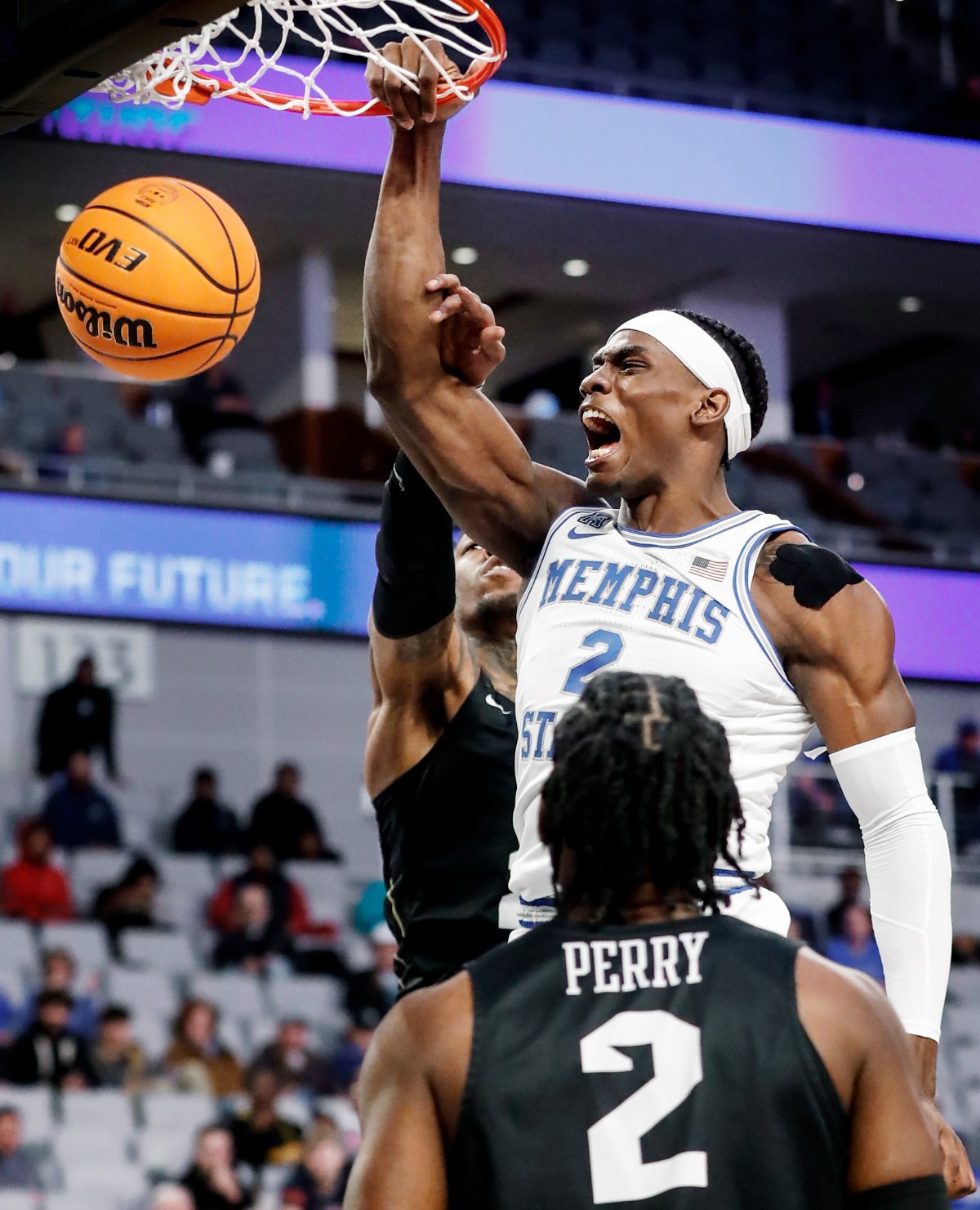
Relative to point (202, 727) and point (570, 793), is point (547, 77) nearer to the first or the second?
point (202, 727)

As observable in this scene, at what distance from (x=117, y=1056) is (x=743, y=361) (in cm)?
693

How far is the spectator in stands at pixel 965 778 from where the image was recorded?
12.5 meters

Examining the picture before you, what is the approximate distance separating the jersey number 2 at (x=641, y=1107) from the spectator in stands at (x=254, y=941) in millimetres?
8776

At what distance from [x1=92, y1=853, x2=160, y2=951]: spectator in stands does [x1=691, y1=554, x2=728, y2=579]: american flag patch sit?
8076mm

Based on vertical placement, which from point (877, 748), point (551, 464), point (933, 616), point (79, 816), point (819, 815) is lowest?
point (877, 748)

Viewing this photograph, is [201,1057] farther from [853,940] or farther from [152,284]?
[152,284]

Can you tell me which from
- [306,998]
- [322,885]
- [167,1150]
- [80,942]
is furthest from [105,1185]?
[322,885]

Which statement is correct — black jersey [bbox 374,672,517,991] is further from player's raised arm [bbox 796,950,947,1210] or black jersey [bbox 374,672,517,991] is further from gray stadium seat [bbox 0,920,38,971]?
gray stadium seat [bbox 0,920,38,971]

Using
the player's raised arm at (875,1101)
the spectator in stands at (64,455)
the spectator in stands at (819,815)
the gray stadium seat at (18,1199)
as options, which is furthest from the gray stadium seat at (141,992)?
the player's raised arm at (875,1101)

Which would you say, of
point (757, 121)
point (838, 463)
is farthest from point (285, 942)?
point (757, 121)

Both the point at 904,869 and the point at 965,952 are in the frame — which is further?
the point at 965,952

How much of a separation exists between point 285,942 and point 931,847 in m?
8.23

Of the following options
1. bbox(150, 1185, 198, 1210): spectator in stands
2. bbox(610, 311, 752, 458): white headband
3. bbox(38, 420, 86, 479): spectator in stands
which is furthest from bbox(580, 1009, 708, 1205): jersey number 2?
bbox(38, 420, 86, 479): spectator in stands

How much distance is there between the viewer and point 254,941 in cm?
1091
